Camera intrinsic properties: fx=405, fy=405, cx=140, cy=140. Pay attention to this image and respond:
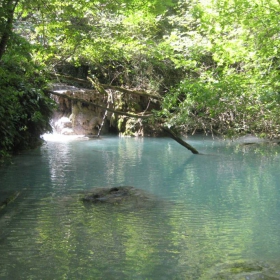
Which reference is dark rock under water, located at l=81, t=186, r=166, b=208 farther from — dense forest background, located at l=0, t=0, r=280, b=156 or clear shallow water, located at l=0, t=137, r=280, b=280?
dense forest background, located at l=0, t=0, r=280, b=156

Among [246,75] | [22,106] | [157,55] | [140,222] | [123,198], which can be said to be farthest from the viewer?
[157,55]

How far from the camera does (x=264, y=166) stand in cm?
1380

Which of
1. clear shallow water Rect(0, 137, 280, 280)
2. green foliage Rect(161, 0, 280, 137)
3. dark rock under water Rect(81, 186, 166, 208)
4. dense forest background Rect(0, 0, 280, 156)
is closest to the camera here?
clear shallow water Rect(0, 137, 280, 280)

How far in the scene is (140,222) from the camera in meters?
7.11

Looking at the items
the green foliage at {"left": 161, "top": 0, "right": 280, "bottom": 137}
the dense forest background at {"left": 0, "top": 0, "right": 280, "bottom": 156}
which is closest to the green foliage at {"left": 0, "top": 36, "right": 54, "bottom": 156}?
the dense forest background at {"left": 0, "top": 0, "right": 280, "bottom": 156}

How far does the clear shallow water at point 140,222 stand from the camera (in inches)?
207

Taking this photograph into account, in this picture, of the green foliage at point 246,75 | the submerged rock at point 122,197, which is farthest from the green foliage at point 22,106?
the green foliage at point 246,75

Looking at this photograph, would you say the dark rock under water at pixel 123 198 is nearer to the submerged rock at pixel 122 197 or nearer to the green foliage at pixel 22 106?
the submerged rock at pixel 122 197

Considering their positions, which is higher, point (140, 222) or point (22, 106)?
point (22, 106)

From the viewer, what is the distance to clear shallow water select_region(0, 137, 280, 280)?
526 cm

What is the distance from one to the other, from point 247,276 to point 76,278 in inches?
78.3

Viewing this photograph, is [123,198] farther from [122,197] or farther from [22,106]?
[22,106]

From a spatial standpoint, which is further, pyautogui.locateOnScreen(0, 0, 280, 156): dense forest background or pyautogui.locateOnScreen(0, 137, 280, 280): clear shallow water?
pyautogui.locateOnScreen(0, 0, 280, 156): dense forest background

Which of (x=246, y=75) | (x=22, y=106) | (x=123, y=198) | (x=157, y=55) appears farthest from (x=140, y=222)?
(x=157, y=55)
